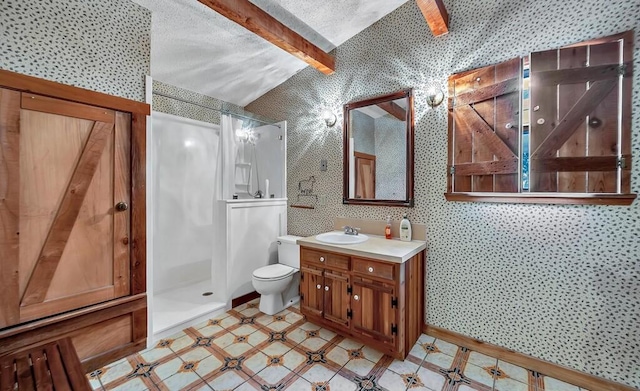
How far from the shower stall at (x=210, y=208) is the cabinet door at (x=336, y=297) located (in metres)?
1.10

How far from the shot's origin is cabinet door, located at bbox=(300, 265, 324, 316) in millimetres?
2379

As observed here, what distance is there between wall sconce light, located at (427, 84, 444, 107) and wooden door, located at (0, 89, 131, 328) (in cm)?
239

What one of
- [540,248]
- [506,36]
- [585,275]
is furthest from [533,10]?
[585,275]

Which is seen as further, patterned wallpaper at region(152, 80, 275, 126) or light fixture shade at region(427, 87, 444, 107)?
patterned wallpaper at region(152, 80, 275, 126)

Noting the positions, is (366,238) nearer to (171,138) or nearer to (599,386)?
(599,386)

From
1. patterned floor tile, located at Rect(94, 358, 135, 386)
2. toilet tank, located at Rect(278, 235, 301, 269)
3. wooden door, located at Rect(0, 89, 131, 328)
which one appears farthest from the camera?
toilet tank, located at Rect(278, 235, 301, 269)

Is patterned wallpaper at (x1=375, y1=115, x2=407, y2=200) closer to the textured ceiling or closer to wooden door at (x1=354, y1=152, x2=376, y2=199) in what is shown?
wooden door at (x1=354, y1=152, x2=376, y2=199)

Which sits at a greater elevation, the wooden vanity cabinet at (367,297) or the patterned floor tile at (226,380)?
the wooden vanity cabinet at (367,297)

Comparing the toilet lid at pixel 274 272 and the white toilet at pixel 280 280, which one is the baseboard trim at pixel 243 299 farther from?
the toilet lid at pixel 274 272

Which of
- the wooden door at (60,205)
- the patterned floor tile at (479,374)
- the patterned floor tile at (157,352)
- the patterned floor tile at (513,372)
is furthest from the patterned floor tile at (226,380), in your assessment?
the patterned floor tile at (513,372)

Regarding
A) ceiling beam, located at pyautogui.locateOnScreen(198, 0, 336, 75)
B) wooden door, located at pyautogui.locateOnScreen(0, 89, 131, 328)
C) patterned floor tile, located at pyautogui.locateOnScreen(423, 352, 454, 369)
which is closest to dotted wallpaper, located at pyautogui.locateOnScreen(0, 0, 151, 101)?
wooden door, located at pyautogui.locateOnScreen(0, 89, 131, 328)

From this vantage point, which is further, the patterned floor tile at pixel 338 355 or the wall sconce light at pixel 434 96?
the wall sconce light at pixel 434 96

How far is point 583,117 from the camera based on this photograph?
5.49ft

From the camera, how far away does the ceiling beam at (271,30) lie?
1.95 meters
